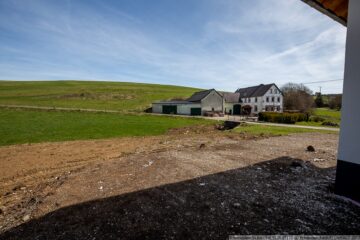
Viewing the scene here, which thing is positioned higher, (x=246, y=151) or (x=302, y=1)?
(x=302, y=1)

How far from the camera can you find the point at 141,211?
4.39 meters

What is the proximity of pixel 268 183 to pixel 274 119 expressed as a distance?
27.3 metres

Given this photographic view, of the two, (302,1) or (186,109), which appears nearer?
(302,1)

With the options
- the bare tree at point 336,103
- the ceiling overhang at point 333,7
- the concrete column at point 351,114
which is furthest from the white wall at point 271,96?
the concrete column at point 351,114

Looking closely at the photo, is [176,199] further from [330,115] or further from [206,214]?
[330,115]

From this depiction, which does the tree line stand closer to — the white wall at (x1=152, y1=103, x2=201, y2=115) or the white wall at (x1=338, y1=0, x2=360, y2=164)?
the white wall at (x1=152, y1=103, x2=201, y2=115)

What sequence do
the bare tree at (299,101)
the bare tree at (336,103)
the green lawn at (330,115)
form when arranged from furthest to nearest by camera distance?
the bare tree at (336,103)
the bare tree at (299,101)
the green lawn at (330,115)

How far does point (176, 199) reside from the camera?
16.2 feet

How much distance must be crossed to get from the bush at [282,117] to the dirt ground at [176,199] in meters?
22.2

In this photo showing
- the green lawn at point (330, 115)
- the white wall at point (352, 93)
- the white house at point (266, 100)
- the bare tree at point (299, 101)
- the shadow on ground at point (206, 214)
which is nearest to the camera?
the shadow on ground at point (206, 214)

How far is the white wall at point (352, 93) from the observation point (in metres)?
4.37

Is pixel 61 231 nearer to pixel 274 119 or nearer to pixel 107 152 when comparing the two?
pixel 107 152

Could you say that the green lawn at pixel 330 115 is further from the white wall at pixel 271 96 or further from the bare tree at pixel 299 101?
the white wall at pixel 271 96

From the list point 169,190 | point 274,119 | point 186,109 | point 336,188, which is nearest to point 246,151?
point 336,188
